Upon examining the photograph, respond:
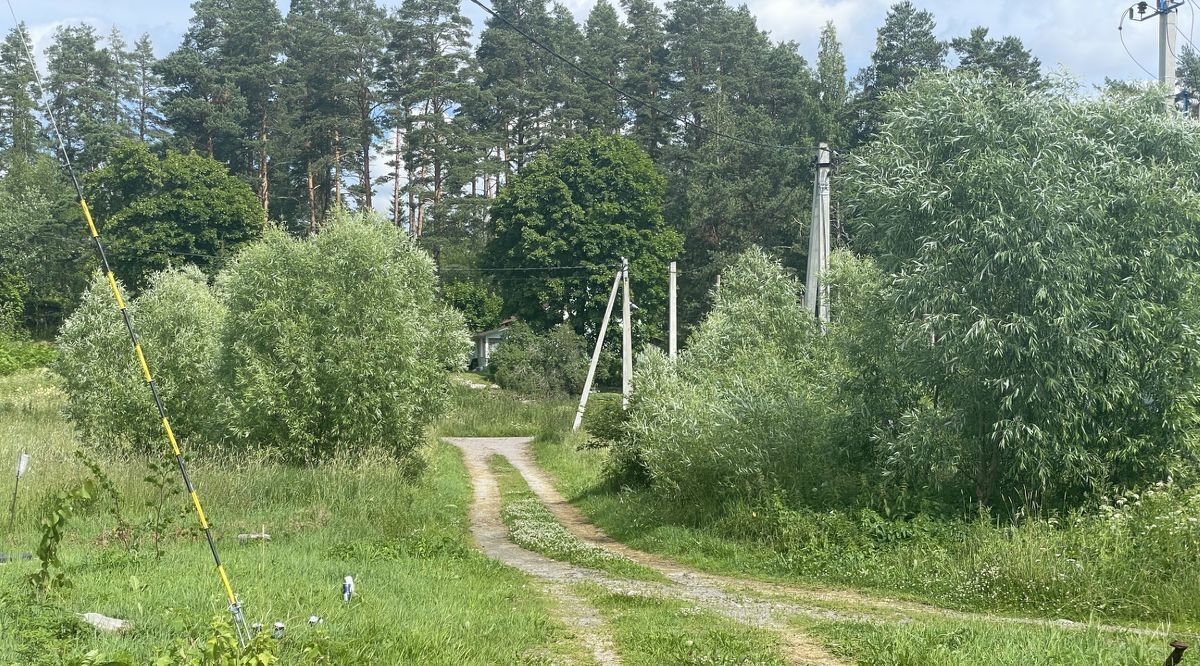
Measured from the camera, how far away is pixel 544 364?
53344mm

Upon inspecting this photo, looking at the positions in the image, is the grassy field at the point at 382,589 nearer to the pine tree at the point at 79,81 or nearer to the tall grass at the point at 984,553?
the tall grass at the point at 984,553

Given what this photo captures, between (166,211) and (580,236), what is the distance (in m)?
23.3

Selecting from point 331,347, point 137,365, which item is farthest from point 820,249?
point 137,365

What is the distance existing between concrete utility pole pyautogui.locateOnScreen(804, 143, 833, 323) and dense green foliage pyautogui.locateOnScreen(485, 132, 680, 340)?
37.9 meters

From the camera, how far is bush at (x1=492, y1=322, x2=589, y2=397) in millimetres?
52000

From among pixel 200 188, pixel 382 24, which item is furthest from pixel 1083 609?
pixel 382 24

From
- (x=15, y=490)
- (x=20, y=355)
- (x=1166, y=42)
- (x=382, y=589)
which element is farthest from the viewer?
(x=20, y=355)

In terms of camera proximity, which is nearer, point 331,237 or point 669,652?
point 669,652

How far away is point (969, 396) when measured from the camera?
1288cm

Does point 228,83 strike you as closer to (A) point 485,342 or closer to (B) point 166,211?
(B) point 166,211

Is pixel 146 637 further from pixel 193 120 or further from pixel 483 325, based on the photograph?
pixel 193 120

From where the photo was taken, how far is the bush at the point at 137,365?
88.9 ft

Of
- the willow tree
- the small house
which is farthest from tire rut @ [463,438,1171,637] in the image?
the small house

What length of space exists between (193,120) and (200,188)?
36.9 ft
